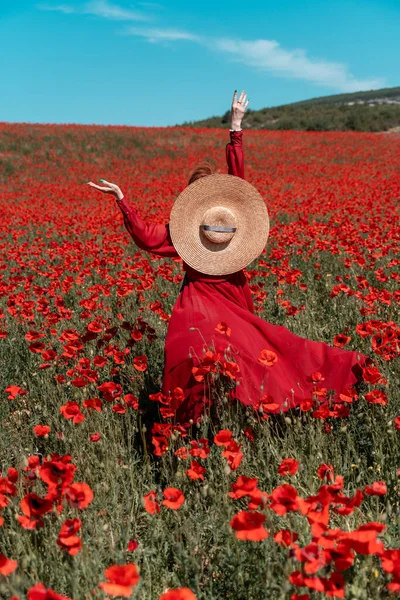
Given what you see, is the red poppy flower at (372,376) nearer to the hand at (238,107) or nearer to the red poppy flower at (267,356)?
the red poppy flower at (267,356)

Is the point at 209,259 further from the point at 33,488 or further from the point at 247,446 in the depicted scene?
the point at 33,488

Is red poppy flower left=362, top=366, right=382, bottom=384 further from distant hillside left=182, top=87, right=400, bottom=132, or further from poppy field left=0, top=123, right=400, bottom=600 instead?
distant hillside left=182, top=87, right=400, bottom=132

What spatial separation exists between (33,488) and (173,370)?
989mm

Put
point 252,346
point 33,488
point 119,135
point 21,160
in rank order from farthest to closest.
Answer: point 119,135 < point 21,160 < point 252,346 < point 33,488

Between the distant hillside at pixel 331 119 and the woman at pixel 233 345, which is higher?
the distant hillside at pixel 331 119

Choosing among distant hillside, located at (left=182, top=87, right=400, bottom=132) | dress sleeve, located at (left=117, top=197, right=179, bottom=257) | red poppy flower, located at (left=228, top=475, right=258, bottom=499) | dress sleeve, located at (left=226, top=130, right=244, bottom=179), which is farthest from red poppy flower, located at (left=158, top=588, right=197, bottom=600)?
distant hillside, located at (left=182, top=87, right=400, bottom=132)

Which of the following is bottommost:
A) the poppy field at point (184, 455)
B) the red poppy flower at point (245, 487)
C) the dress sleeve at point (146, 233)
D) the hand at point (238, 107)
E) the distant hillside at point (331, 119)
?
the poppy field at point (184, 455)

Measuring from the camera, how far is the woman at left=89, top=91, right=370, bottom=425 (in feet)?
9.49

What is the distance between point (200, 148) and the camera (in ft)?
87.8

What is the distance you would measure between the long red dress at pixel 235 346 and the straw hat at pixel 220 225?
5.4 inches

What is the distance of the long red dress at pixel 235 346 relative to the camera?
9.56 feet

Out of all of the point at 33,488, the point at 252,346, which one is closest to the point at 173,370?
the point at 252,346

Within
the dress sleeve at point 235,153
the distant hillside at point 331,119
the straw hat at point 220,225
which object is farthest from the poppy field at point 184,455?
the distant hillside at point 331,119

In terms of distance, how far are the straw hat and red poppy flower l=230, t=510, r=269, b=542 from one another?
2034 mm
